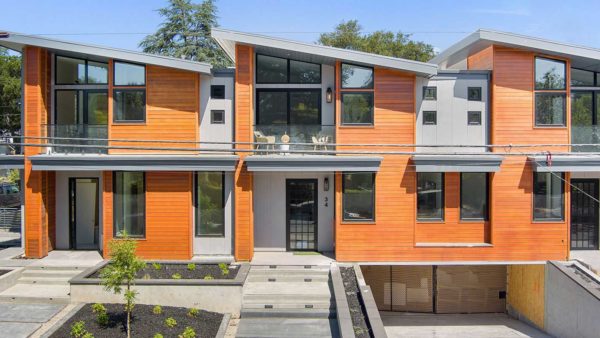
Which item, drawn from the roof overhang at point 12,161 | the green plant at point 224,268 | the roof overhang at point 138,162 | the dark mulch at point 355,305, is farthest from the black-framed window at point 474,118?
the roof overhang at point 12,161

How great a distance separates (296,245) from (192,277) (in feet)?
13.4

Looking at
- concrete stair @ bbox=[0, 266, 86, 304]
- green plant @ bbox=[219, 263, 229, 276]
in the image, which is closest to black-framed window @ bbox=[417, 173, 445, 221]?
green plant @ bbox=[219, 263, 229, 276]

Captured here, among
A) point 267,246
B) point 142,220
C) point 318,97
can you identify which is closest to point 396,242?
point 267,246

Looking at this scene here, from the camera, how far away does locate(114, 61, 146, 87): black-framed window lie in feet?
47.9

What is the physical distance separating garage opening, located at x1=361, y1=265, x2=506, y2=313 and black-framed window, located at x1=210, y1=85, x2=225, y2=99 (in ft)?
25.5

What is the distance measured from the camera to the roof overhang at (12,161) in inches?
584

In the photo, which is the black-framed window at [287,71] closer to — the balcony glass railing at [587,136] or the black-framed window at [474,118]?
the black-framed window at [474,118]

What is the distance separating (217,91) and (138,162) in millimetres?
3291

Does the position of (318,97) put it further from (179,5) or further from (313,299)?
(179,5)

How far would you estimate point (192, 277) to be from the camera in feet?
41.8

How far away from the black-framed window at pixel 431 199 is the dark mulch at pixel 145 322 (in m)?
7.17

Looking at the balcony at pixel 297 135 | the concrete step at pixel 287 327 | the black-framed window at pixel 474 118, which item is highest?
the black-framed window at pixel 474 118

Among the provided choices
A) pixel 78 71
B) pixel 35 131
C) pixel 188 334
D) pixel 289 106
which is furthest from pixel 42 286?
pixel 289 106

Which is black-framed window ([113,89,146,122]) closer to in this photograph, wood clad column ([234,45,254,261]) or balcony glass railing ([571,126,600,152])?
wood clad column ([234,45,254,261])
